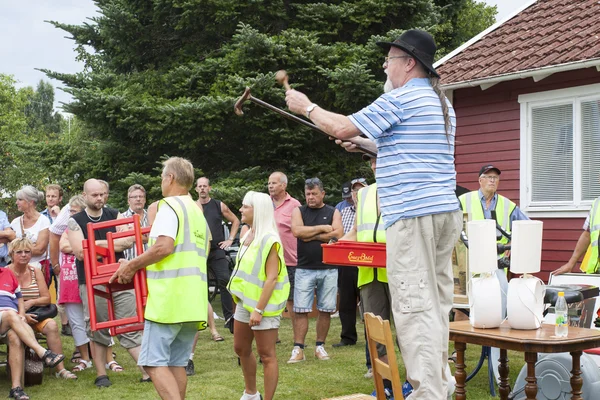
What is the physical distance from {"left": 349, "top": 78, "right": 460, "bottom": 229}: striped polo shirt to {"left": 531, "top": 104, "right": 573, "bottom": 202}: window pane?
7199 mm

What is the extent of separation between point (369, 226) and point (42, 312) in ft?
12.4

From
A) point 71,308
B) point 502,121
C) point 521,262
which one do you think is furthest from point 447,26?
point 521,262

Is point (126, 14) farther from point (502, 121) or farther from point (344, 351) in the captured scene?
point (344, 351)

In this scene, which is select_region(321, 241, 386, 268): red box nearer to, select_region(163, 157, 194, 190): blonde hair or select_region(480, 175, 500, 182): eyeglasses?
select_region(163, 157, 194, 190): blonde hair

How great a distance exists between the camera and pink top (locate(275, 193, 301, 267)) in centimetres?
960

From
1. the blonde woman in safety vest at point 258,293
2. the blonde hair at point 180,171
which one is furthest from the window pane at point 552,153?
the blonde hair at point 180,171

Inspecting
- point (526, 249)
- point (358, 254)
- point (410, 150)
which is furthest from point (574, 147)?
point (410, 150)

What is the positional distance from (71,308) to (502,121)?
6527 millimetres

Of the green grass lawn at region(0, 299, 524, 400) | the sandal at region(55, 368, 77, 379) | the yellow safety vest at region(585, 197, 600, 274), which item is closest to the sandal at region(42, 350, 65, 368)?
the green grass lawn at region(0, 299, 524, 400)

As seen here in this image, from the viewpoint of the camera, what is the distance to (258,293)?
6.21m

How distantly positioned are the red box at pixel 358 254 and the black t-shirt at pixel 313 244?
2412 millimetres

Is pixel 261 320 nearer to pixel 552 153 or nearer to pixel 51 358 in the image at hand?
pixel 51 358

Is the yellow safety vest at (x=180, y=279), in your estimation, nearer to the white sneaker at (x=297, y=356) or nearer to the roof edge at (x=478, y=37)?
the white sneaker at (x=297, y=356)

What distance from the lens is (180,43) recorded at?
1656 centimetres
